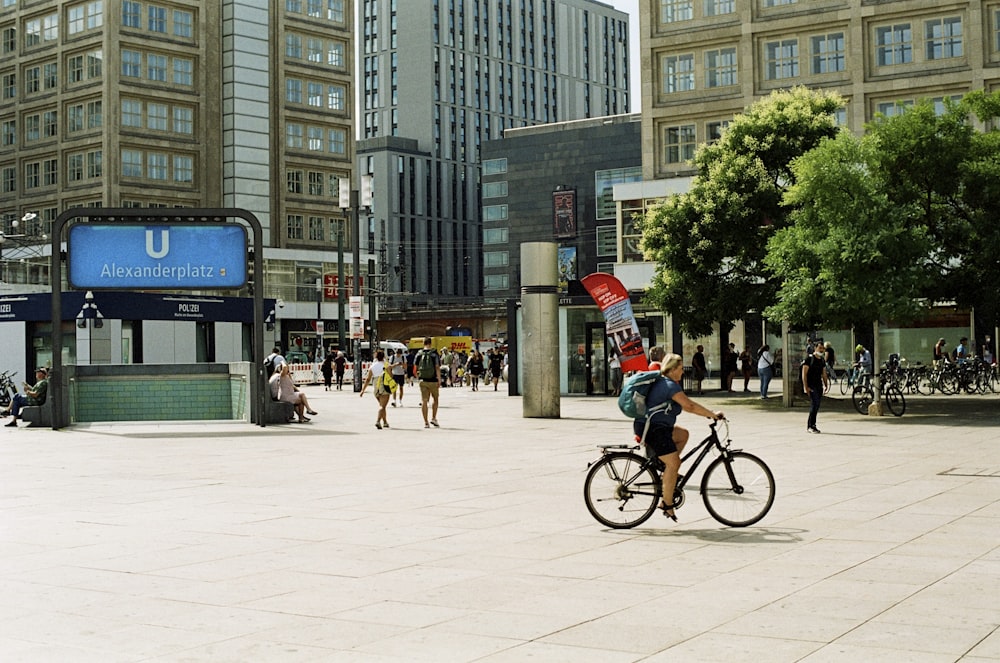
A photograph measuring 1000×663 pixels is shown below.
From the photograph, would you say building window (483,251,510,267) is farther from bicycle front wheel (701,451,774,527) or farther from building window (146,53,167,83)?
bicycle front wheel (701,451,774,527)

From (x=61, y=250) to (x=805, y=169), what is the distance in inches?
650

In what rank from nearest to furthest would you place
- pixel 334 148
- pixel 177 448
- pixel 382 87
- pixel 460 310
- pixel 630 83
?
pixel 177 448, pixel 334 148, pixel 460 310, pixel 382 87, pixel 630 83

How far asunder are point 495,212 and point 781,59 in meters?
67.2

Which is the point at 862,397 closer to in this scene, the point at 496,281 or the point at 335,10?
the point at 335,10

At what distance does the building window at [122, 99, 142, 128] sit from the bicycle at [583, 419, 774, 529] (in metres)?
65.9

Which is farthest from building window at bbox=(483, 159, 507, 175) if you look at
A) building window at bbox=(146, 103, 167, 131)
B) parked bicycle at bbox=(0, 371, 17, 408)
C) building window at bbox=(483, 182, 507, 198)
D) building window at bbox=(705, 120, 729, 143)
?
parked bicycle at bbox=(0, 371, 17, 408)

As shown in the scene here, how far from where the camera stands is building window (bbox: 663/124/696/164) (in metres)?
53.8

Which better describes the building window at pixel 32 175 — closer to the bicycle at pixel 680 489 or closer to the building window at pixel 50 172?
the building window at pixel 50 172

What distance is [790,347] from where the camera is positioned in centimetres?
3102

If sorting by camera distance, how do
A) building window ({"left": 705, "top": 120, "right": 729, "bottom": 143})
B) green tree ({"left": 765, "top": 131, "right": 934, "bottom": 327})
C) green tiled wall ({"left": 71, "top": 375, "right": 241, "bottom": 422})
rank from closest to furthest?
green tiled wall ({"left": 71, "top": 375, "right": 241, "bottom": 422})
green tree ({"left": 765, "top": 131, "right": 934, "bottom": 327})
building window ({"left": 705, "top": 120, "right": 729, "bottom": 143})

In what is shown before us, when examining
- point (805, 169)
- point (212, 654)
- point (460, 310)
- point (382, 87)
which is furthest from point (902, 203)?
point (382, 87)

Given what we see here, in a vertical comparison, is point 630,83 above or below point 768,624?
above

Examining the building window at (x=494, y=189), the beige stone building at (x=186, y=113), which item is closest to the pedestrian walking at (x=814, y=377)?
the beige stone building at (x=186, y=113)

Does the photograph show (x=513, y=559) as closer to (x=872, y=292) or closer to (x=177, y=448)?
(x=177, y=448)
